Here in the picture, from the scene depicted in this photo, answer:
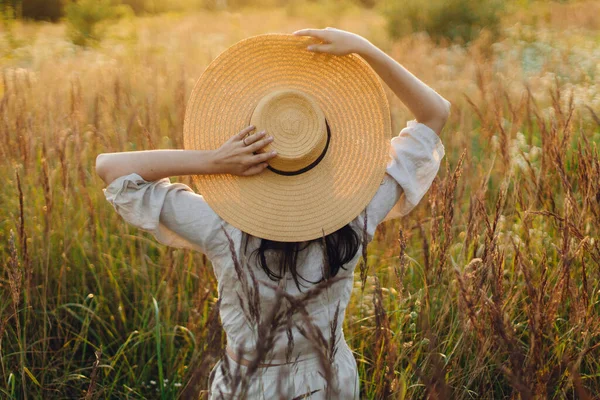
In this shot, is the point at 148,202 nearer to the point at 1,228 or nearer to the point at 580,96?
the point at 1,228

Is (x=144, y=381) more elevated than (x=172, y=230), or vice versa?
(x=172, y=230)

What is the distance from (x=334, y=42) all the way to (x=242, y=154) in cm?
39

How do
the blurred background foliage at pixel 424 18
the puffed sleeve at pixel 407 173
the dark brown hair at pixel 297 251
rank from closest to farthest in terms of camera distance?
the dark brown hair at pixel 297 251 → the puffed sleeve at pixel 407 173 → the blurred background foliage at pixel 424 18

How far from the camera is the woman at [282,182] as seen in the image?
4.83ft

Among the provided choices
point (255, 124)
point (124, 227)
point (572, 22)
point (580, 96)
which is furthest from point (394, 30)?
point (255, 124)

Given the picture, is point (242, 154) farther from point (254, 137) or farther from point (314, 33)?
point (314, 33)

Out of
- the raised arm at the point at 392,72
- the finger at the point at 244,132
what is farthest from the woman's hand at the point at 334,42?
the finger at the point at 244,132

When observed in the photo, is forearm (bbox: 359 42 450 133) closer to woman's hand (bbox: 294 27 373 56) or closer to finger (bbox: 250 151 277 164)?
woman's hand (bbox: 294 27 373 56)

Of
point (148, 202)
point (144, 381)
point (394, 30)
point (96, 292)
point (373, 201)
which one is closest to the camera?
point (148, 202)

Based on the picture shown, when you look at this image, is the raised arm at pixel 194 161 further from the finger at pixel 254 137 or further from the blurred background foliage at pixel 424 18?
the blurred background foliage at pixel 424 18

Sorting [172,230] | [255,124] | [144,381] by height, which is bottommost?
[144,381]

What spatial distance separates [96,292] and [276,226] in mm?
1340

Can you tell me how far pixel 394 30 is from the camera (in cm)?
1163

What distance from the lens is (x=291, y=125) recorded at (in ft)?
4.86
